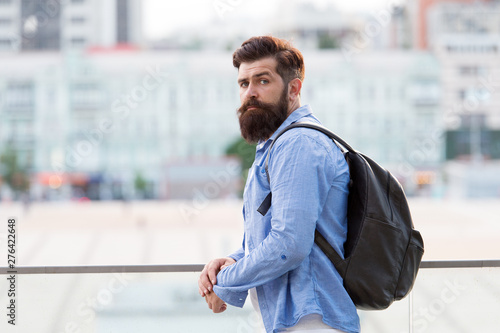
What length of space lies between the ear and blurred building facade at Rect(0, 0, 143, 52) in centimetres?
4954

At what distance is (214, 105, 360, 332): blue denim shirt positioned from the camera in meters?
0.96

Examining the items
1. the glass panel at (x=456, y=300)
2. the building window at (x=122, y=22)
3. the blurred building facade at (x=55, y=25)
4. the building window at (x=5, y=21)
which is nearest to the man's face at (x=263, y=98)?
the glass panel at (x=456, y=300)

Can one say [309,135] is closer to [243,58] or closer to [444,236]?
[243,58]

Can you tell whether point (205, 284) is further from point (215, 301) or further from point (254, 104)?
point (254, 104)

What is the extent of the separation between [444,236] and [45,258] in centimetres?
1806

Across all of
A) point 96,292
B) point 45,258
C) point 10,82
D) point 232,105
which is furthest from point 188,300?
point 10,82

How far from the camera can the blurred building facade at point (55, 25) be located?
47.7m

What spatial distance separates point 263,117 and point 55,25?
52011 mm

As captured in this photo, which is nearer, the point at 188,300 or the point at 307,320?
the point at 307,320

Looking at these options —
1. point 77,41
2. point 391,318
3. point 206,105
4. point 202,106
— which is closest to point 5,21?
point 77,41

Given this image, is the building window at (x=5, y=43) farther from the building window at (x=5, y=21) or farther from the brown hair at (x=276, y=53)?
the brown hair at (x=276, y=53)

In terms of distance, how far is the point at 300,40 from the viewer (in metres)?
48.0

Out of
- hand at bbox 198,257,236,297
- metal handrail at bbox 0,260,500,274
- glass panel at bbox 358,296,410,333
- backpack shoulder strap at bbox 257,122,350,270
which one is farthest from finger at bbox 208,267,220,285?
glass panel at bbox 358,296,410,333

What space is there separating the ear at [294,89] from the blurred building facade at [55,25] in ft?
163
